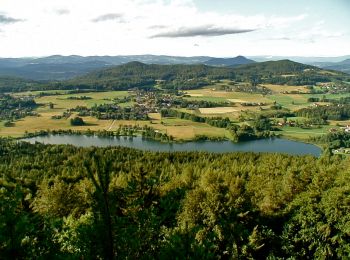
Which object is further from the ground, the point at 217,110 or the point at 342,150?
the point at 217,110

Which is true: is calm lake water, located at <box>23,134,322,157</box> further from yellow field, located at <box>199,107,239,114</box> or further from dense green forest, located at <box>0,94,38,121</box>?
yellow field, located at <box>199,107,239,114</box>

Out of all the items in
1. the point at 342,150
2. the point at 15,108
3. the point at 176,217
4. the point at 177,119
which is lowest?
the point at 342,150

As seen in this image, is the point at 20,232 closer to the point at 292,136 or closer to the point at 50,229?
the point at 50,229

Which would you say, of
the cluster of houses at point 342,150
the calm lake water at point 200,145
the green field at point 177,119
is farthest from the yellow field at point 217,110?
the cluster of houses at point 342,150

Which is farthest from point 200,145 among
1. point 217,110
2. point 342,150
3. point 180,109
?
point 180,109

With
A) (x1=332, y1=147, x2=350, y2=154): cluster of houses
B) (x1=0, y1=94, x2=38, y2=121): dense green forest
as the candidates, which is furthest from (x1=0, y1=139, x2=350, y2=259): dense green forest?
(x1=0, y1=94, x2=38, y2=121): dense green forest

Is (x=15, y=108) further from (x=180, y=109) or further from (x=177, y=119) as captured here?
(x=177, y=119)
